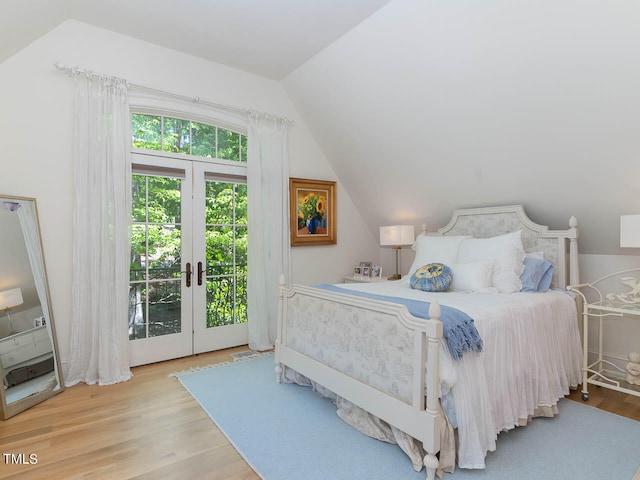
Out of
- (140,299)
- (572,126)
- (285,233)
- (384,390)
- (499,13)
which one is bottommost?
(384,390)

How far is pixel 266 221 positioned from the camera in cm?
404

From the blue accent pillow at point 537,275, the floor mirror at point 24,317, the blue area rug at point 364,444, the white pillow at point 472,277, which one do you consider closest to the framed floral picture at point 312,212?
the white pillow at point 472,277

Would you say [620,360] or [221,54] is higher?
[221,54]

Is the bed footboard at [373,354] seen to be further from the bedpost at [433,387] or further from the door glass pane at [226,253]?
the door glass pane at [226,253]

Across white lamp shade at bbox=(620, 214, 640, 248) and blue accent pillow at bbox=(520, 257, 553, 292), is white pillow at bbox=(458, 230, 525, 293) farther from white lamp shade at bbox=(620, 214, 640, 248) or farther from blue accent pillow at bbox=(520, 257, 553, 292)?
white lamp shade at bbox=(620, 214, 640, 248)

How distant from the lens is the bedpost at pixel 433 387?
1.77 meters

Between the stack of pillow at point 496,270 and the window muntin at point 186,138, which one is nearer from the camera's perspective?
the stack of pillow at point 496,270

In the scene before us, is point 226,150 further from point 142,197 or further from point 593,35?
point 593,35

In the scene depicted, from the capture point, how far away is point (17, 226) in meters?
2.72

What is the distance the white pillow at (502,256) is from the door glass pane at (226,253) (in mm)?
2349

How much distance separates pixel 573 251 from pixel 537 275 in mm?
434

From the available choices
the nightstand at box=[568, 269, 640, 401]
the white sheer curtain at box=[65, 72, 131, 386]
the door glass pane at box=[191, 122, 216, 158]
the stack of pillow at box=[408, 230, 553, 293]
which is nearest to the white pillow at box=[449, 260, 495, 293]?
the stack of pillow at box=[408, 230, 553, 293]

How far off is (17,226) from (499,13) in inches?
148

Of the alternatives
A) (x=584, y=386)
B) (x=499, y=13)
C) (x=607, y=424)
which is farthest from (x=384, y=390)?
(x=499, y=13)
